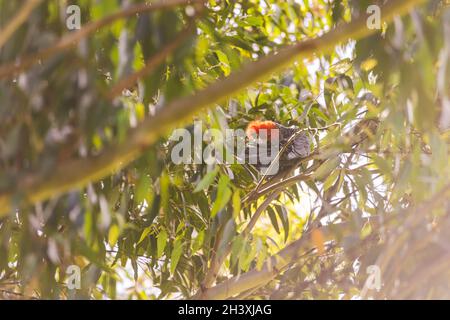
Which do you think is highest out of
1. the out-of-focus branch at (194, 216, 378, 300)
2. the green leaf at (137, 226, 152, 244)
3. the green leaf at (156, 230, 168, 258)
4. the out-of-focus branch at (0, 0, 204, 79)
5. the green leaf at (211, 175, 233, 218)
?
the out-of-focus branch at (0, 0, 204, 79)

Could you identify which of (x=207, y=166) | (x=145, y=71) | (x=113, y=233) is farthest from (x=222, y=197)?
(x=145, y=71)

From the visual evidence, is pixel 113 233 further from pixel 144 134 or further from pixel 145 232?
pixel 144 134

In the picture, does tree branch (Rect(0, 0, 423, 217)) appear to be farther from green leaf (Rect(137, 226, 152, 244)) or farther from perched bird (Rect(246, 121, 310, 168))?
perched bird (Rect(246, 121, 310, 168))

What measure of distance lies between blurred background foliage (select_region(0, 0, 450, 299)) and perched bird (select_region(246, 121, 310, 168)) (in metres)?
0.05

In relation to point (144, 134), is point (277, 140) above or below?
above

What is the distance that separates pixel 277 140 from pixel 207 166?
543 millimetres

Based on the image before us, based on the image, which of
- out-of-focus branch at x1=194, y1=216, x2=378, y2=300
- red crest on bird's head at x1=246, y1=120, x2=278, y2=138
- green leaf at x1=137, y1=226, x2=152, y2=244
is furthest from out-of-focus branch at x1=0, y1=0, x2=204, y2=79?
red crest on bird's head at x1=246, y1=120, x2=278, y2=138

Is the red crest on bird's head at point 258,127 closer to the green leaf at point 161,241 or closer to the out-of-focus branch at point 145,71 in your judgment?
the green leaf at point 161,241

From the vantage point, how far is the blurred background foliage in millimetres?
1229

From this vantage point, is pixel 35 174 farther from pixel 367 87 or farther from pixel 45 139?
pixel 367 87

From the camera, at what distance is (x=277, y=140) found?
2262 mm

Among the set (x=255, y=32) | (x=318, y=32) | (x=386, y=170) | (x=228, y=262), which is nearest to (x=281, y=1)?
(x=255, y=32)
